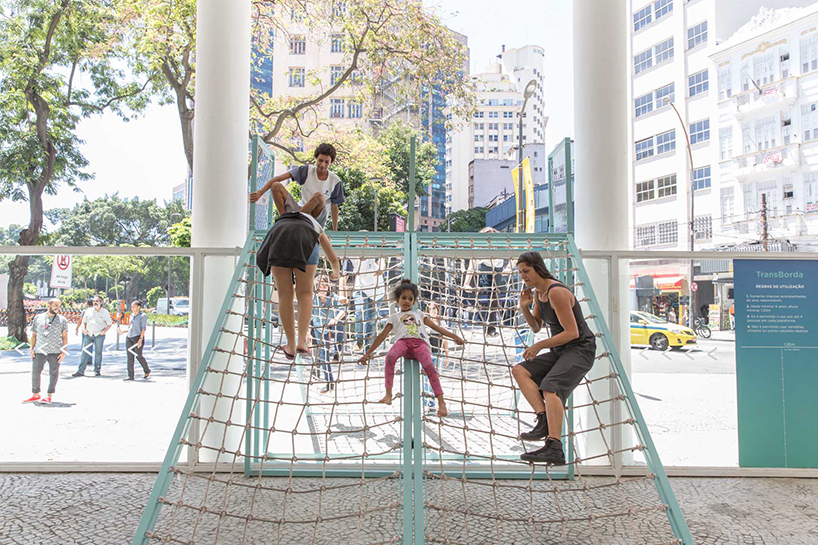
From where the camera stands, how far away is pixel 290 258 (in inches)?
134

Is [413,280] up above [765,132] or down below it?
below

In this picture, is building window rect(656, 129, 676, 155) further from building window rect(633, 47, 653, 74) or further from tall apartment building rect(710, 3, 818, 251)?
building window rect(633, 47, 653, 74)

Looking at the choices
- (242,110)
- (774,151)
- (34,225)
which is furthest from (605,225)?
(774,151)

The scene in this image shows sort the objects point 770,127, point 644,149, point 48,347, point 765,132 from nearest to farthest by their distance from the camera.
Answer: point 48,347
point 770,127
point 765,132
point 644,149

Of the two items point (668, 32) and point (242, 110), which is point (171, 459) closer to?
point (242, 110)

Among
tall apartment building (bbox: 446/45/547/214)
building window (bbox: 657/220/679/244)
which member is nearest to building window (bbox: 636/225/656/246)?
building window (bbox: 657/220/679/244)

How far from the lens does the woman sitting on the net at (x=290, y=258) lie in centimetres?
341

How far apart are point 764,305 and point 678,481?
5.02ft

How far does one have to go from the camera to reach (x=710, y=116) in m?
26.5

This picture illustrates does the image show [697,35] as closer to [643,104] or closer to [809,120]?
[643,104]

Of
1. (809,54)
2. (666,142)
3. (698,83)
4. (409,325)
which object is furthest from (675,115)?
(409,325)

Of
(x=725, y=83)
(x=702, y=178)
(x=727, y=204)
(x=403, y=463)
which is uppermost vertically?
(x=725, y=83)

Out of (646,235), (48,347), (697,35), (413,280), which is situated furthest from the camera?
(646,235)

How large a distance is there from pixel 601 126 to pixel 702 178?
25091 millimetres
